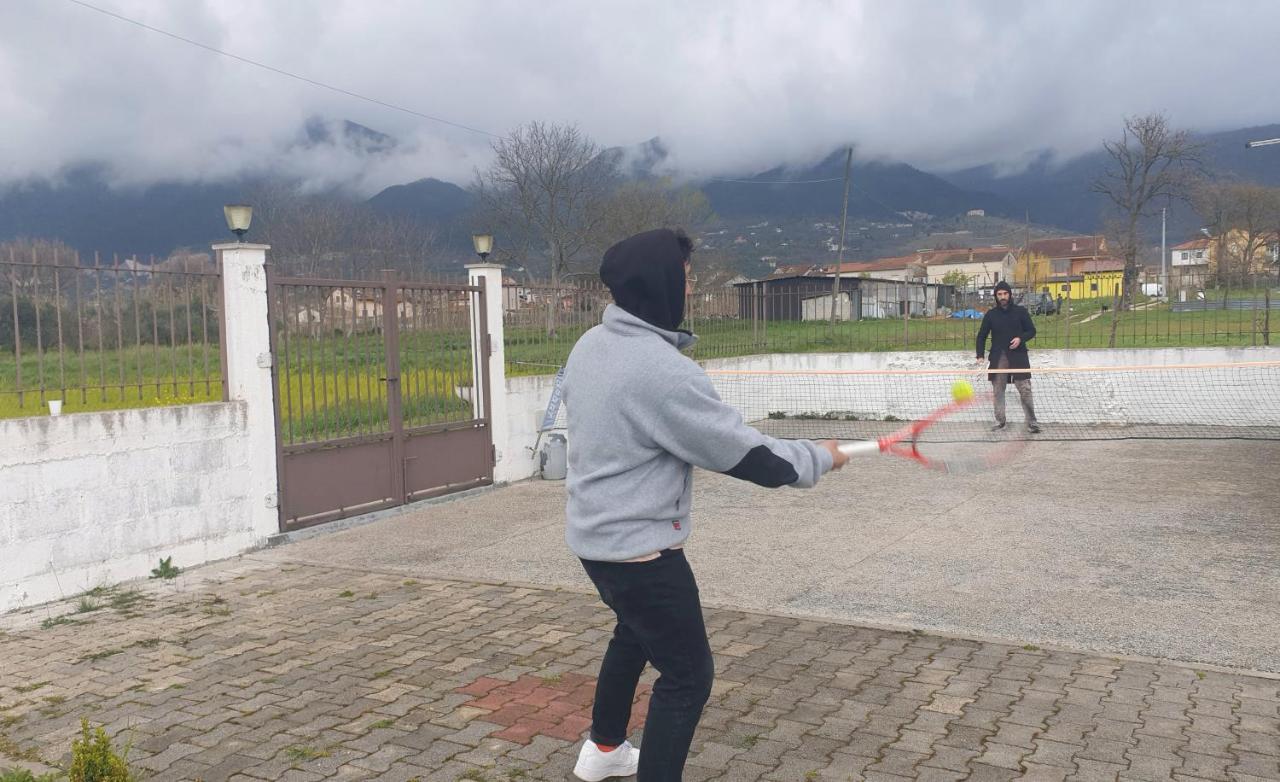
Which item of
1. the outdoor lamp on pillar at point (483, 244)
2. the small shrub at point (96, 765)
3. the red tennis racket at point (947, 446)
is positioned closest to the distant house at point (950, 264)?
the red tennis racket at point (947, 446)

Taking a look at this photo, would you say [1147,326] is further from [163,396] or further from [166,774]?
[166,774]

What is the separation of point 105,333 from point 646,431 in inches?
230

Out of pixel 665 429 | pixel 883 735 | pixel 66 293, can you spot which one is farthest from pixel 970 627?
pixel 66 293

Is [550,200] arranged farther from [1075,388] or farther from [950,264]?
[950,264]

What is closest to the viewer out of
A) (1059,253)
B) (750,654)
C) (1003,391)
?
(750,654)

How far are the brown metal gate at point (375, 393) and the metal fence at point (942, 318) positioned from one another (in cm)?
587

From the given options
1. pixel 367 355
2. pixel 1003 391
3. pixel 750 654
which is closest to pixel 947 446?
pixel 1003 391

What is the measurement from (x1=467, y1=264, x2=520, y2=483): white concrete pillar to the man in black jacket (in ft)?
24.0

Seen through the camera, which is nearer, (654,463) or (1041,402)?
(654,463)

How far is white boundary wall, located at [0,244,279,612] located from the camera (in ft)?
22.5

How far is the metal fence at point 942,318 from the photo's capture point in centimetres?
1650

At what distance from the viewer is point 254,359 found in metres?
8.50

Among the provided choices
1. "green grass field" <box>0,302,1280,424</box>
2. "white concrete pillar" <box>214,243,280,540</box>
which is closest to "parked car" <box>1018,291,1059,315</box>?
"green grass field" <box>0,302,1280,424</box>

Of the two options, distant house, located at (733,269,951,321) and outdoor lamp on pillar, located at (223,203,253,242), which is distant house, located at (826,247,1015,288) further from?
outdoor lamp on pillar, located at (223,203,253,242)
